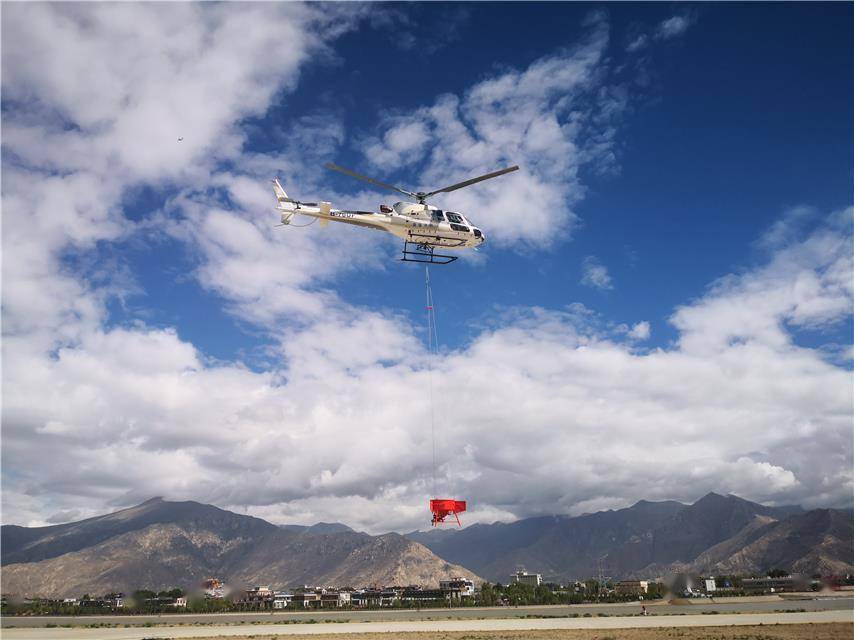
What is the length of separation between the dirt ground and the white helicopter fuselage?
42.6m

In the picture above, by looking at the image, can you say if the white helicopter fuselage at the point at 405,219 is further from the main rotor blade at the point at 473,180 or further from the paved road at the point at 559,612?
the paved road at the point at 559,612

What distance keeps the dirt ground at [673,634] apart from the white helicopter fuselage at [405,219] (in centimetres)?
4257

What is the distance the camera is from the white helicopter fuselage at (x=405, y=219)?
56312mm

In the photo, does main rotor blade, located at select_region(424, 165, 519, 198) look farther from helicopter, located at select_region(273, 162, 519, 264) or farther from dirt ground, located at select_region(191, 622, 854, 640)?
dirt ground, located at select_region(191, 622, 854, 640)

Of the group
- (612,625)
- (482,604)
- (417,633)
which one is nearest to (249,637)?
(417,633)

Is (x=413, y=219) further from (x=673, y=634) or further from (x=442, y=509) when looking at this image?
(x=673, y=634)

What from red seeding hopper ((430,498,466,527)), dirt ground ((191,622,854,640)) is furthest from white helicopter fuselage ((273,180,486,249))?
dirt ground ((191,622,854,640))

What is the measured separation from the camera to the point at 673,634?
6425cm

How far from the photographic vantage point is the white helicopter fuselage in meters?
56.3

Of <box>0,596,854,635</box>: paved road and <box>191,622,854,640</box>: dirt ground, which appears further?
<box>0,596,854,635</box>: paved road

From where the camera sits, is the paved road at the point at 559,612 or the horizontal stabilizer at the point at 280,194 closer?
the horizontal stabilizer at the point at 280,194

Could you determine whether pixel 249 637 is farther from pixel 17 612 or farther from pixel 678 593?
pixel 17 612

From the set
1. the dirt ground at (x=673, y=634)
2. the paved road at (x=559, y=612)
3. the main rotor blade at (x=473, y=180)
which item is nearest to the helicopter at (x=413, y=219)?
the main rotor blade at (x=473, y=180)

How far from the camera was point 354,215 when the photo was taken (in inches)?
2276
